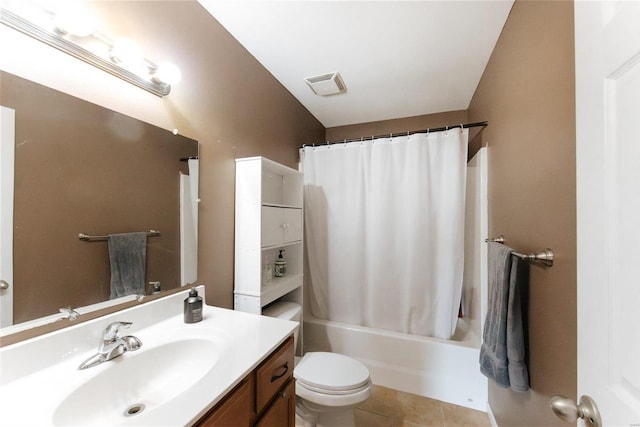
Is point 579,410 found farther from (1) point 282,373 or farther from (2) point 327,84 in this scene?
(2) point 327,84

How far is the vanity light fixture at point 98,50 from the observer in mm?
718

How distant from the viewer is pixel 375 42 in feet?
4.90

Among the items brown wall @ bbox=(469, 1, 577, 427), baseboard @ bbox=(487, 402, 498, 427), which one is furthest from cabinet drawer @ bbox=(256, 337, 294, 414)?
baseboard @ bbox=(487, 402, 498, 427)

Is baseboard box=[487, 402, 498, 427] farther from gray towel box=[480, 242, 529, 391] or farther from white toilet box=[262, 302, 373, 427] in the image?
white toilet box=[262, 302, 373, 427]

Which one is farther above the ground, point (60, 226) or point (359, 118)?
point (359, 118)

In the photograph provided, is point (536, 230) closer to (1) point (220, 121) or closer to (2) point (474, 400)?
(2) point (474, 400)

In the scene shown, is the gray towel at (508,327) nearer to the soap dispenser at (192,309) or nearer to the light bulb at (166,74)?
the soap dispenser at (192,309)

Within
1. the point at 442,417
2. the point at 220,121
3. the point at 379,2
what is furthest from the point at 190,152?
the point at 442,417

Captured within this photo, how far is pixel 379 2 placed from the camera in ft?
4.03

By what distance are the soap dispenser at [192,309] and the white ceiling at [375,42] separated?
4.85 ft

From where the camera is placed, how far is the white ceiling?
127 cm

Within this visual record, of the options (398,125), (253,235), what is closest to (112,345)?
(253,235)

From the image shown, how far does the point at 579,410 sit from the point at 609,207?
42cm

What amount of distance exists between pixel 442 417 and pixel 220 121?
2351 millimetres
